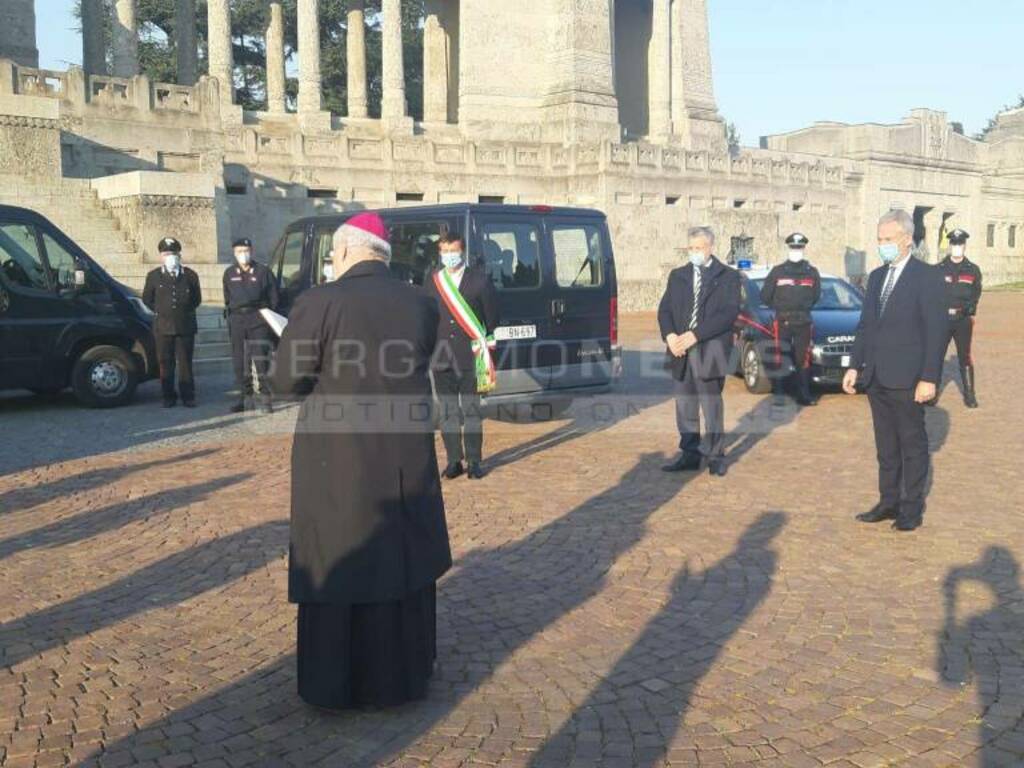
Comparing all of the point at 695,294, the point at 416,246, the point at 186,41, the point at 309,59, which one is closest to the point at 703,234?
the point at 695,294

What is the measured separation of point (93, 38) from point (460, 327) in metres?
34.1

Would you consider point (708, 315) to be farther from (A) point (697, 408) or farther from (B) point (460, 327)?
(B) point (460, 327)

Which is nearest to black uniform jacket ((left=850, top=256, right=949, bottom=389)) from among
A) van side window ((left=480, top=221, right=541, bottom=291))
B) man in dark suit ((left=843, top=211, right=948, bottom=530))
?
man in dark suit ((left=843, top=211, right=948, bottom=530))

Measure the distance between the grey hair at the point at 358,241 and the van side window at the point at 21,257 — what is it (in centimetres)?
917

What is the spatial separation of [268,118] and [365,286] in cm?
3570

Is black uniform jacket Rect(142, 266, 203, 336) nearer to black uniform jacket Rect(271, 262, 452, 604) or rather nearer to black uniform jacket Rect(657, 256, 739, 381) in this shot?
black uniform jacket Rect(657, 256, 739, 381)

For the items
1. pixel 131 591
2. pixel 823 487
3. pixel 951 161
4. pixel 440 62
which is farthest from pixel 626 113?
pixel 131 591

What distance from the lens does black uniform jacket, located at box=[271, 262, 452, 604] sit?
3926mm

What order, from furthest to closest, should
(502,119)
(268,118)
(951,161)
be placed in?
(951,161), (502,119), (268,118)

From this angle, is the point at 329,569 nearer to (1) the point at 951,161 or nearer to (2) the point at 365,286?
(2) the point at 365,286

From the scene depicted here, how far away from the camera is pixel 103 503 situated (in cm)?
761

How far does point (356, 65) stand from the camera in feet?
142

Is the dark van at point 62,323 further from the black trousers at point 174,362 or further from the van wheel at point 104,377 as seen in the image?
the black trousers at point 174,362

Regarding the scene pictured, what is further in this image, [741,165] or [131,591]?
[741,165]
